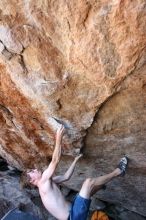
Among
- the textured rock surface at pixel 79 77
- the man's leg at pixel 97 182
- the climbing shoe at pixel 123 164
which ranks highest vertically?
the textured rock surface at pixel 79 77

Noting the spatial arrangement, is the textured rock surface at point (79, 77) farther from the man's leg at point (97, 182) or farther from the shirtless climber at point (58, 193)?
the shirtless climber at point (58, 193)

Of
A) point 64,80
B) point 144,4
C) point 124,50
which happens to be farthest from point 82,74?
point 144,4

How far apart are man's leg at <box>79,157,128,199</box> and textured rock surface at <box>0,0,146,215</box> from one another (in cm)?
12

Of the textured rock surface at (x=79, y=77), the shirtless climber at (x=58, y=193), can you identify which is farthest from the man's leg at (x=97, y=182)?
the textured rock surface at (x=79, y=77)

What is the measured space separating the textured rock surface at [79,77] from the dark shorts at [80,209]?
0.70m

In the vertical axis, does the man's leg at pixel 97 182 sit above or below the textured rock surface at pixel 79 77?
below

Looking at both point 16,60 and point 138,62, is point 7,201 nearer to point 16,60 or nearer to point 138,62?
point 16,60

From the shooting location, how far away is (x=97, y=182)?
4.29 metres

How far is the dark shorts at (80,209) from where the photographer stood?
13.4ft

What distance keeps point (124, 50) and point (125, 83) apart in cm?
43

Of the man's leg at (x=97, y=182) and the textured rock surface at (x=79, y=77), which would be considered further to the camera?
the man's leg at (x=97, y=182)

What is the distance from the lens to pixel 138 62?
11.0ft

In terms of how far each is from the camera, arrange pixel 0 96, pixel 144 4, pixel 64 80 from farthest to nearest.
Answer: pixel 0 96 → pixel 64 80 → pixel 144 4

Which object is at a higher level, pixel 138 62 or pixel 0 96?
pixel 138 62
